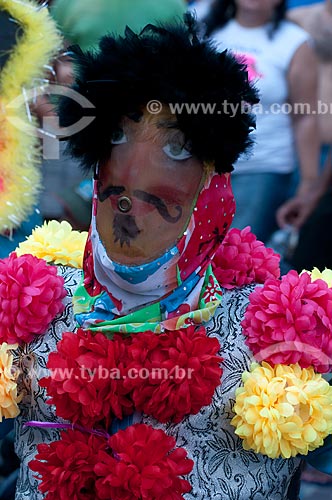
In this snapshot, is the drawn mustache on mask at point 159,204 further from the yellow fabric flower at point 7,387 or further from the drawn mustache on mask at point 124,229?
the yellow fabric flower at point 7,387

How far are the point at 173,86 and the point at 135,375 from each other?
0.53 metres

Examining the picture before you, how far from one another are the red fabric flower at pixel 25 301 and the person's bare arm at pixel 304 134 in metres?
1.56

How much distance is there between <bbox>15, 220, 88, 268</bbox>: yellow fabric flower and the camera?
1.96 m

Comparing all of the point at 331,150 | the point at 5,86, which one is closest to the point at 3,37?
the point at 5,86

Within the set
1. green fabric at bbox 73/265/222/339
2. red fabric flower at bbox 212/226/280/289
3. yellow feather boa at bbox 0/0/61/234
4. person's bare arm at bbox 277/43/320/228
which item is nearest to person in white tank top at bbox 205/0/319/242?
person's bare arm at bbox 277/43/320/228

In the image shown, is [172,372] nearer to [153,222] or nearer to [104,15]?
[153,222]

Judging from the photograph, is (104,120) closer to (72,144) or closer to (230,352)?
(72,144)

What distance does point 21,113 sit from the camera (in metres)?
2.50

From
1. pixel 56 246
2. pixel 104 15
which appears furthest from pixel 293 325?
pixel 104 15

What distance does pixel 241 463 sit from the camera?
5.56 ft

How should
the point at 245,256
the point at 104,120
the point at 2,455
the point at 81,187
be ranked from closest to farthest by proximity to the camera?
the point at 104,120, the point at 245,256, the point at 2,455, the point at 81,187

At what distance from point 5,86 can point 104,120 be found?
0.90 meters

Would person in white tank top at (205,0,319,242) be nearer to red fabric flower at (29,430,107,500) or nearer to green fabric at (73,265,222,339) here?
green fabric at (73,265,222,339)

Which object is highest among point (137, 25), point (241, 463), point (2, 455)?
point (137, 25)
